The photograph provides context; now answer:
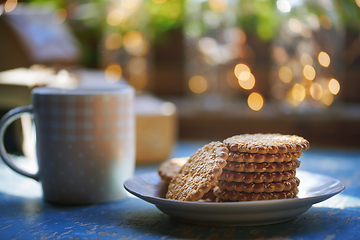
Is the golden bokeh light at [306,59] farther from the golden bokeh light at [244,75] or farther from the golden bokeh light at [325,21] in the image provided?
the golden bokeh light at [244,75]

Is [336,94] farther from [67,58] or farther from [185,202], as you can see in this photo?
[185,202]

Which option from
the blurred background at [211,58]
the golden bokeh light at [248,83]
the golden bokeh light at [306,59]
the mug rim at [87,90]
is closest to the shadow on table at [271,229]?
the mug rim at [87,90]

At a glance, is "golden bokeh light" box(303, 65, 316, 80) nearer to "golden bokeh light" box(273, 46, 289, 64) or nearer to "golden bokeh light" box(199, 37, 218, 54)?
"golden bokeh light" box(273, 46, 289, 64)

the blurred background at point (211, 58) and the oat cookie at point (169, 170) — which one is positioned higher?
the blurred background at point (211, 58)

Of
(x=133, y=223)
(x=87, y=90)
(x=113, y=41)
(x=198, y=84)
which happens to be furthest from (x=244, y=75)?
(x=133, y=223)

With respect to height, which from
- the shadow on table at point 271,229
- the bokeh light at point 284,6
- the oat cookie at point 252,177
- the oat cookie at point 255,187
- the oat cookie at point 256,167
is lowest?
the shadow on table at point 271,229

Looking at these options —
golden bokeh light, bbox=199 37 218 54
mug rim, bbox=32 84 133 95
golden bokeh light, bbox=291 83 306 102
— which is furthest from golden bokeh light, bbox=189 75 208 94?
mug rim, bbox=32 84 133 95
